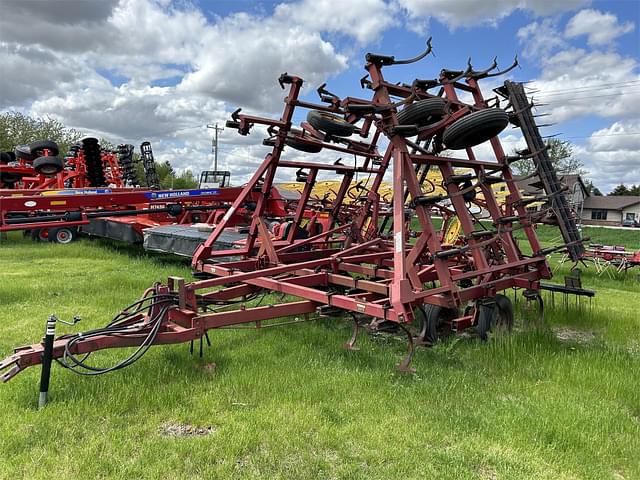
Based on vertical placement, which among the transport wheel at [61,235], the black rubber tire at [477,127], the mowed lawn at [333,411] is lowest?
the mowed lawn at [333,411]

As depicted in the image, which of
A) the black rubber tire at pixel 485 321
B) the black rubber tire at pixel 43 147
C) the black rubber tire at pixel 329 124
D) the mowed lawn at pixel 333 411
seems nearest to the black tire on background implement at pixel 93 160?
the black rubber tire at pixel 43 147

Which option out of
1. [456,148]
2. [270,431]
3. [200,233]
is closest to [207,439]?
[270,431]

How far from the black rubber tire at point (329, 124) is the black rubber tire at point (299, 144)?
0.32 meters

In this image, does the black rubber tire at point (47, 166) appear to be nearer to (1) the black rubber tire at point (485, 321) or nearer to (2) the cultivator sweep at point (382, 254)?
(2) the cultivator sweep at point (382, 254)

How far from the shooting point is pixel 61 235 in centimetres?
1398

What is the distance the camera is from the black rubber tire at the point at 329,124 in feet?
17.7

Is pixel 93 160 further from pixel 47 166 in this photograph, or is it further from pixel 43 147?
pixel 47 166

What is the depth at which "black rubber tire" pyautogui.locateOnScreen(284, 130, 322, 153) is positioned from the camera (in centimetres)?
583

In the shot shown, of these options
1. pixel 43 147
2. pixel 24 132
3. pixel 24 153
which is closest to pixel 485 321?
pixel 43 147

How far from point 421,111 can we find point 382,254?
1.83 m

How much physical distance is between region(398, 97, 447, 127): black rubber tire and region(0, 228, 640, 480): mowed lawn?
2267mm

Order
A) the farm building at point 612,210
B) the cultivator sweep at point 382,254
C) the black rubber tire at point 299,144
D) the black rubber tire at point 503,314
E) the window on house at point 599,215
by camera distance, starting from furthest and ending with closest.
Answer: the window on house at point 599,215 < the farm building at point 612,210 < the black rubber tire at point 299,144 < the black rubber tire at point 503,314 < the cultivator sweep at point 382,254

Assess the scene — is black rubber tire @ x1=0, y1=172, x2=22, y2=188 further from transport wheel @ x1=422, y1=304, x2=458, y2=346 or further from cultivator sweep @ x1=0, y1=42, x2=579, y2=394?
transport wheel @ x1=422, y1=304, x2=458, y2=346

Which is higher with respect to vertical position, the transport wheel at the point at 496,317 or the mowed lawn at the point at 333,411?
the transport wheel at the point at 496,317
